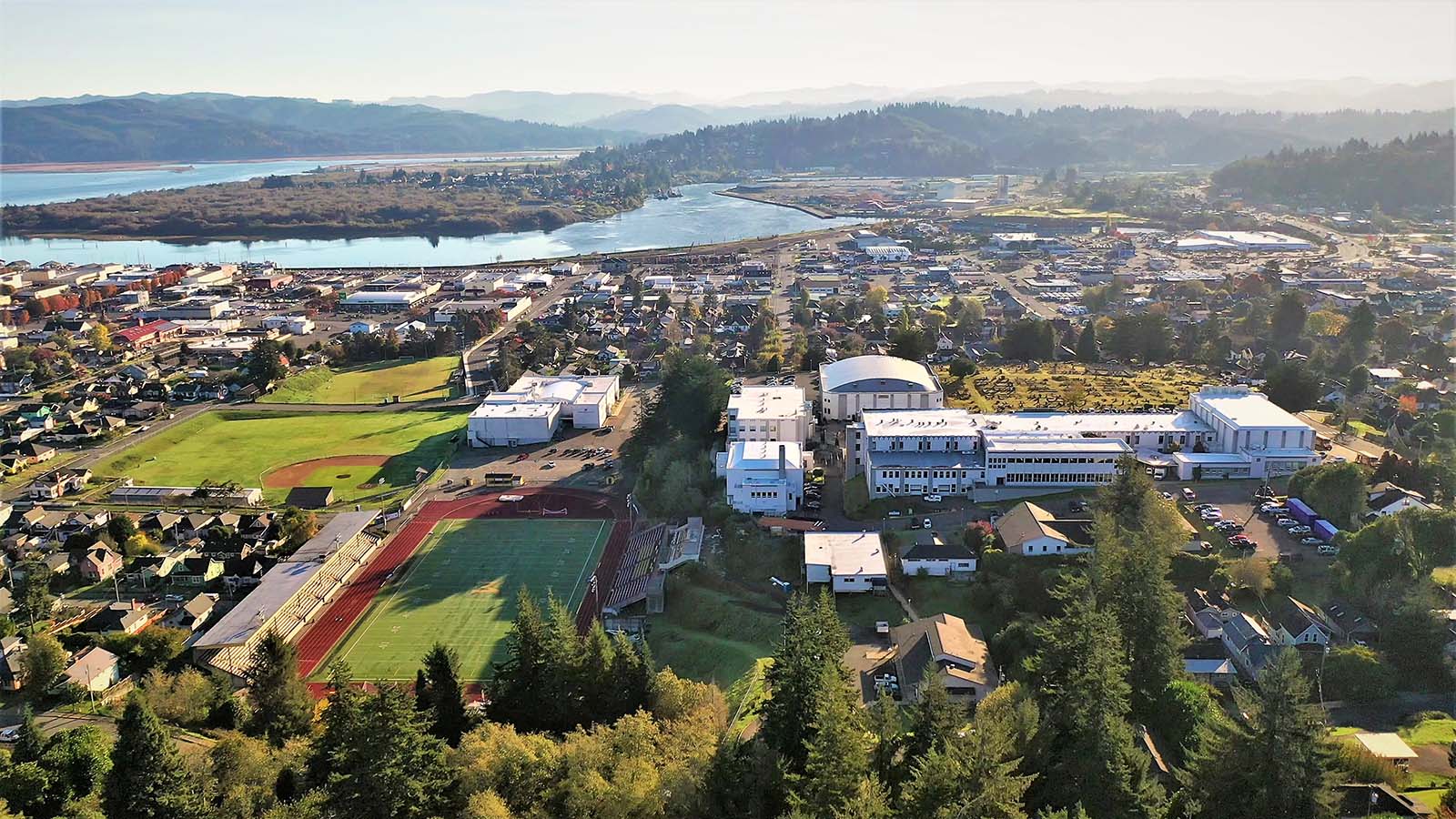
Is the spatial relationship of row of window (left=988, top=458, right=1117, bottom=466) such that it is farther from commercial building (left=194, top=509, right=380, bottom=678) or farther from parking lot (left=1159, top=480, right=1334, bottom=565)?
commercial building (left=194, top=509, right=380, bottom=678)

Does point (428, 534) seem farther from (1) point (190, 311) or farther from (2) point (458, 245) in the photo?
(2) point (458, 245)

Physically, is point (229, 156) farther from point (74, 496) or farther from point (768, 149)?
point (74, 496)

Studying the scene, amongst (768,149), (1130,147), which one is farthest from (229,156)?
(1130,147)

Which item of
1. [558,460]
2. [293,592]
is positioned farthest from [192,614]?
[558,460]

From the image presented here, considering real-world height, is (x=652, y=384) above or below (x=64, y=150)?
below

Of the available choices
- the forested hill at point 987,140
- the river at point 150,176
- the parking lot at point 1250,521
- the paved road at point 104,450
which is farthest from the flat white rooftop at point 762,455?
the river at point 150,176
